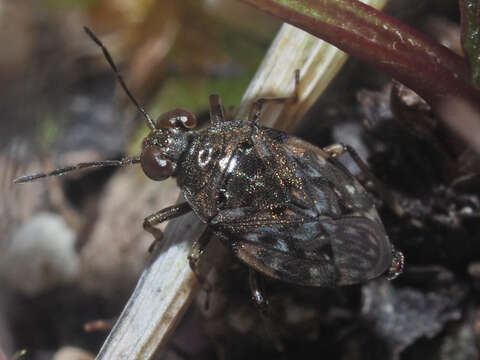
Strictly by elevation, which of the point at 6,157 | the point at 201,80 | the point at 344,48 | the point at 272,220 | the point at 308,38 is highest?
the point at 344,48

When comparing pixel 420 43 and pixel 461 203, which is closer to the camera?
pixel 420 43

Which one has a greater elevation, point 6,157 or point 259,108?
point 259,108

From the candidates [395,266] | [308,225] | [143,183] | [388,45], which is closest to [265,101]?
[308,225]

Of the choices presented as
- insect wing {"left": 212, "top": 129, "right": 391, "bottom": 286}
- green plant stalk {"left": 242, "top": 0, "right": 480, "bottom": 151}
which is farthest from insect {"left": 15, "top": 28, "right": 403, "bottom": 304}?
green plant stalk {"left": 242, "top": 0, "right": 480, "bottom": 151}

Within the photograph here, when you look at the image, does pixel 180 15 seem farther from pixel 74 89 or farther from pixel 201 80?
pixel 74 89

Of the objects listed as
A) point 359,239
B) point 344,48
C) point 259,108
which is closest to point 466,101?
point 344,48
